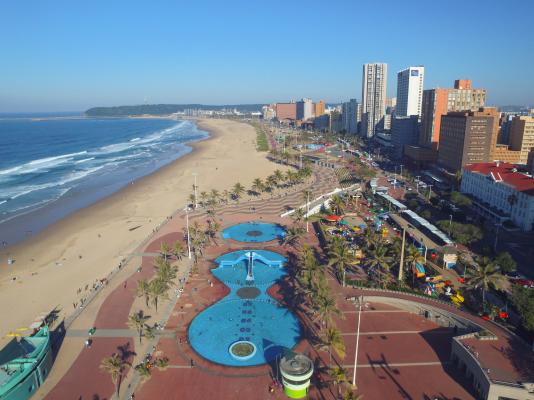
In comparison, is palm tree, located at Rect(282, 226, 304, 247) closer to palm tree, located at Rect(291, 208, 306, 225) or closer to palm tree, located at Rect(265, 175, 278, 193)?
palm tree, located at Rect(291, 208, 306, 225)

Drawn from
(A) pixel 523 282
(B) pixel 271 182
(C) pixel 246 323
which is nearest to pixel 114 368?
(C) pixel 246 323

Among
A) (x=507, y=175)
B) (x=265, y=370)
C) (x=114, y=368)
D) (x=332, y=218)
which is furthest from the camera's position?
(x=507, y=175)

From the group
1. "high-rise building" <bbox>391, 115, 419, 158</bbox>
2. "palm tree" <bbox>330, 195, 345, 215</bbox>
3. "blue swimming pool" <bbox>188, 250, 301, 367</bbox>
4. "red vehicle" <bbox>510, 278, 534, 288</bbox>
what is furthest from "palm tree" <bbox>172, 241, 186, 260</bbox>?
"high-rise building" <bbox>391, 115, 419, 158</bbox>

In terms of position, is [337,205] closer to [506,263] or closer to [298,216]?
[298,216]

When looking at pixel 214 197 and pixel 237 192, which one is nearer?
pixel 214 197

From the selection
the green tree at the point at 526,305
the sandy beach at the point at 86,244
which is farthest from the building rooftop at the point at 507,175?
the sandy beach at the point at 86,244

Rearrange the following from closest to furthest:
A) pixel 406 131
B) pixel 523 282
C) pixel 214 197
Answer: pixel 523 282 < pixel 214 197 < pixel 406 131

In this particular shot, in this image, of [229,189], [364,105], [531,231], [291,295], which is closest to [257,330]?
[291,295]
